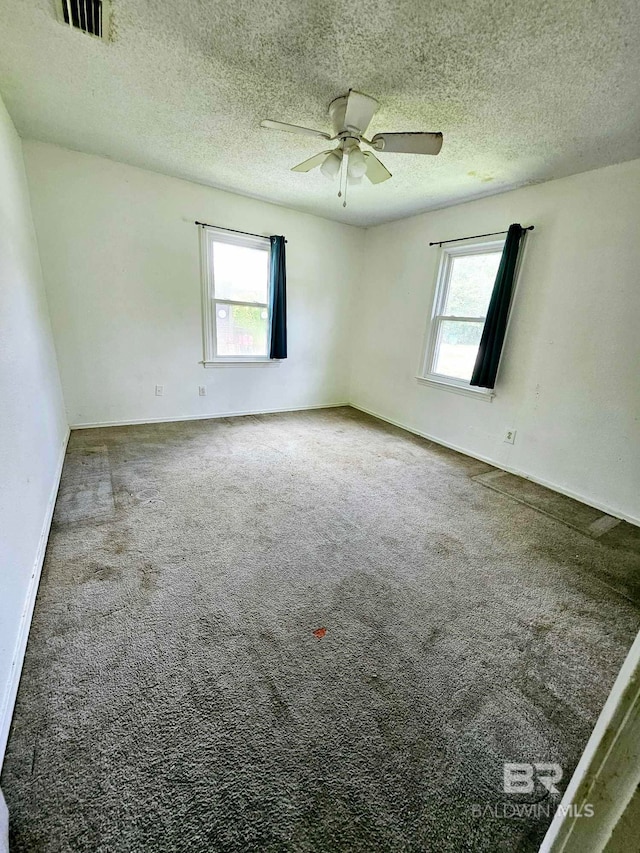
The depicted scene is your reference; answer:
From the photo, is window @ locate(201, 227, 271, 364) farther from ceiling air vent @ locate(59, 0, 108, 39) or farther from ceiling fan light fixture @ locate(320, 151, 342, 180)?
ceiling air vent @ locate(59, 0, 108, 39)

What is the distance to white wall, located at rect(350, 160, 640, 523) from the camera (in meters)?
Result: 2.40

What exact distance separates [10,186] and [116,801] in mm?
3249

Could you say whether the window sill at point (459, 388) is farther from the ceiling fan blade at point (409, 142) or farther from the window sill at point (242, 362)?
the ceiling fan blade at point (409, 142)

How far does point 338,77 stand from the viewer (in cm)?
177

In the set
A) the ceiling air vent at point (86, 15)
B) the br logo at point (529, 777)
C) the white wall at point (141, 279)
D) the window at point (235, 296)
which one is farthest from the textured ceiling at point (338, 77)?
the br logo at point (529, 777)

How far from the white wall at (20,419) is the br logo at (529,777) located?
1.49 metres

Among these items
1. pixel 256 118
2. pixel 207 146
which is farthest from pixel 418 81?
pixel 207 146

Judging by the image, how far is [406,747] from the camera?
1.05m

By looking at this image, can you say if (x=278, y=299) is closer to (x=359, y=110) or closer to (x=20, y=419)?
(x=359, y=110)

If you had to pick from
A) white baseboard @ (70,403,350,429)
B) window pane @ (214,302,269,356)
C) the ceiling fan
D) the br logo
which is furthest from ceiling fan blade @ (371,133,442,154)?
white baseboard @ (70,403,350,429)

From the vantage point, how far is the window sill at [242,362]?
4.01 m

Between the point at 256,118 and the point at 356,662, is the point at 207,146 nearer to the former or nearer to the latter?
the point at 256,118

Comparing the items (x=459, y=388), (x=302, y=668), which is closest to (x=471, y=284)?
(x=459, y=388)

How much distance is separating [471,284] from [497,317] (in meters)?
0.63
